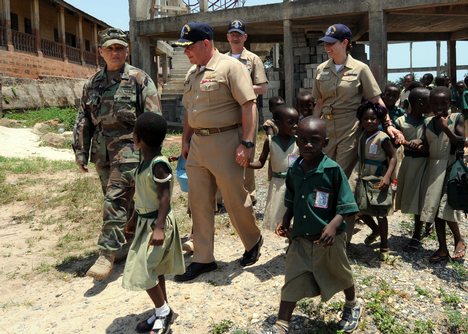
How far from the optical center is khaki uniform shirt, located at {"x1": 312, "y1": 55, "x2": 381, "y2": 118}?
3.88 m

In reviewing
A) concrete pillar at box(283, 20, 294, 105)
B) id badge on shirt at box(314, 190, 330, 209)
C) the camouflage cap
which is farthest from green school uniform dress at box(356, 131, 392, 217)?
concrete pillar at box(283, 20, 294, 105)

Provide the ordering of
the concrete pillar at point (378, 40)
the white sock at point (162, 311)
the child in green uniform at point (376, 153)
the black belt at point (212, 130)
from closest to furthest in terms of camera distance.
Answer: the white sock at point (162, 311)
the black belt at point (212, 130)
the child in green uniform at point (376, 153)
the concrete pillar at point (378, 40)

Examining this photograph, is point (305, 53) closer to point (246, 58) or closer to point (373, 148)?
point (246, 58)

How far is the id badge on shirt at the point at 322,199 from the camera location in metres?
2.76

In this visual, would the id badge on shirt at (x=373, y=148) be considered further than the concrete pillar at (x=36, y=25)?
No

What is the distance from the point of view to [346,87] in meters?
3.90

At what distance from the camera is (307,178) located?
278 cm

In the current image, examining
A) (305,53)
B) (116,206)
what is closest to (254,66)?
(116,206)

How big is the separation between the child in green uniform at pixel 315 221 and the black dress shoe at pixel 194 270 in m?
1.07

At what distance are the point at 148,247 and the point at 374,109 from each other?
2065mm

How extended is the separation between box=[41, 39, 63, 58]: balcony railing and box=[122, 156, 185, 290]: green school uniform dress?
21.2m

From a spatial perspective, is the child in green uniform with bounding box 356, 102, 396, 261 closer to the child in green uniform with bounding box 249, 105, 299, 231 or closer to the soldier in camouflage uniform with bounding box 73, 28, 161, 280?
the child in green uniform with bounding box 249, 105, 299, 231

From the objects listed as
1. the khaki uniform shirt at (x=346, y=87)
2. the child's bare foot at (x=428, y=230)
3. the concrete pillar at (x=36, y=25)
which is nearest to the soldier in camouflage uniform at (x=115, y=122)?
the khaki uniform shirt at (x=346, y=87)

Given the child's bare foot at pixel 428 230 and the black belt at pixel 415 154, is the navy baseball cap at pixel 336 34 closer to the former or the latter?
the black belt at pixel 415 154
